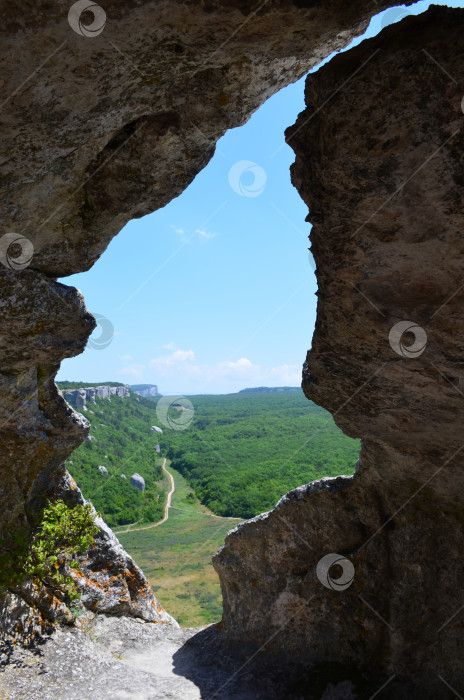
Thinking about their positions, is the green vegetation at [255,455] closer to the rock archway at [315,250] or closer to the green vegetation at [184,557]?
the green vegetation at [184,557]

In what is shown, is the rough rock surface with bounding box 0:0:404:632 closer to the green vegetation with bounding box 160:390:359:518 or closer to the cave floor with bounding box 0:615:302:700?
the cave floor with bounding box 0:615:302:700

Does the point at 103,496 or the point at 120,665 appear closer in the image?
the point at 120,665

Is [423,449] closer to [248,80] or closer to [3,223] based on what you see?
[248,80]

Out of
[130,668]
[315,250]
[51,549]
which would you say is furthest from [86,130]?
[130,668]

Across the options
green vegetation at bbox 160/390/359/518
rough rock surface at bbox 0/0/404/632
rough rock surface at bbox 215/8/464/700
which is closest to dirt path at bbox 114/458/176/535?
green vegetation at bbox 160/390/359/518

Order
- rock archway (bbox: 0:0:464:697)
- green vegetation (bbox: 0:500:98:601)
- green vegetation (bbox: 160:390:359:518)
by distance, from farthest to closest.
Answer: green vegetation (bbox: 160:390:359:518) < green vegetation (bbox: 0:500:98:601) < rock archway (bbox: 0:0:464:697)

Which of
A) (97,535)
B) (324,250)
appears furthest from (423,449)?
(97,535)

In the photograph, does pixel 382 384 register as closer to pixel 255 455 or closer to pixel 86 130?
pixel 86 130
